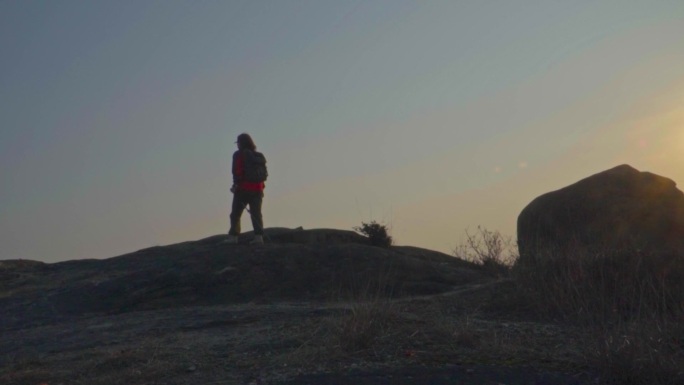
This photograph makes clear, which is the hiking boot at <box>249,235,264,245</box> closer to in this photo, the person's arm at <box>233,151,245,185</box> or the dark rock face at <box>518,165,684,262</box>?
the person's arm at <box>233,151,245,185</box>

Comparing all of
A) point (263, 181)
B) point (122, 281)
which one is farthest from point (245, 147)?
point (122, 281)

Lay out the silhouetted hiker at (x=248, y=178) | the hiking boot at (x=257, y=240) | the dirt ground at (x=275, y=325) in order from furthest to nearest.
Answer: the hiking boot at (x=257, y=240) → the silhouetted hiker at (x=248, y=178) → the dirt ground at (x=275, y=325)

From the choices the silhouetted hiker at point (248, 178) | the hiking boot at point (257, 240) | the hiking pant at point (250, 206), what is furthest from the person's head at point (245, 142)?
the hiking boot at point (257, 240)

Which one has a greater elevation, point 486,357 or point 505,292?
point 505,292

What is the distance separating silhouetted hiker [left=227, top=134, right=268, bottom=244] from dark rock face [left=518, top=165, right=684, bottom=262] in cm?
395

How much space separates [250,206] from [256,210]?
0.37ft

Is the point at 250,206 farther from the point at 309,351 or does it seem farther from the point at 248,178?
the point at 309,351

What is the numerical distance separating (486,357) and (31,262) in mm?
13115

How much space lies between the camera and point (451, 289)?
11.9 m

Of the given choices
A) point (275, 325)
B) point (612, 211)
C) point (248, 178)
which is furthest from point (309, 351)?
point (612, 211)

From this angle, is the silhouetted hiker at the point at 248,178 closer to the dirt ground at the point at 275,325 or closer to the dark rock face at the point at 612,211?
the dirt ground at the point at 275,325

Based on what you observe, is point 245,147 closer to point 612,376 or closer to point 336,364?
point 336,364

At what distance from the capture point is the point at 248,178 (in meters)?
13.8

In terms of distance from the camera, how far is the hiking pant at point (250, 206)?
13906 mm
